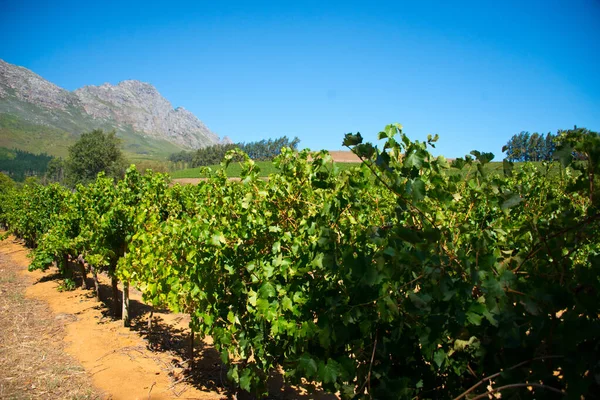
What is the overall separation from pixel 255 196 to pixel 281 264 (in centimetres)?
72

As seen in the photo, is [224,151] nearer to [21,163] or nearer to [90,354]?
[21,163]

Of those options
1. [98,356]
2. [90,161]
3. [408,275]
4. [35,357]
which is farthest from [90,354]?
[90,161]

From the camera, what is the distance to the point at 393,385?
A: 71.2 inches

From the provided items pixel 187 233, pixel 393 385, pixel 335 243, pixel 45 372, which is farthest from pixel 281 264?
pixel 45 372

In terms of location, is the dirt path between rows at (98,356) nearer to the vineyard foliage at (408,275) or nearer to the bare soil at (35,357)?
the bare soil at (35,357)

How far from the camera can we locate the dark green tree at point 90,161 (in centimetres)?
6638

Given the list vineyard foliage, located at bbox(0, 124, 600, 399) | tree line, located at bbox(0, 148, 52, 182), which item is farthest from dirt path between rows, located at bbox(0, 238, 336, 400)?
tree line, located at bbox(0, 148, 52, 182)

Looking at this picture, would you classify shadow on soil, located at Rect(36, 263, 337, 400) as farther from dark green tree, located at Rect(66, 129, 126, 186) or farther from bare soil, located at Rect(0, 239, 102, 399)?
dark green tree, located at Rect(66, 129, 126, 186)

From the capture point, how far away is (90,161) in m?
66.4

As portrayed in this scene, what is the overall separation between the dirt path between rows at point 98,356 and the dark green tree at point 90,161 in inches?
2475

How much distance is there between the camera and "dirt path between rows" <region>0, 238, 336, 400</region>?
206 inches

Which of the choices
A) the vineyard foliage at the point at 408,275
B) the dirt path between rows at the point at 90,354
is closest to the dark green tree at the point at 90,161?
the dirt path between rows at the point at 90,354

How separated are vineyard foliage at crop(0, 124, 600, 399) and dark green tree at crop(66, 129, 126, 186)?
69957 millimetres

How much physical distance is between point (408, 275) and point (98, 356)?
644 cm
